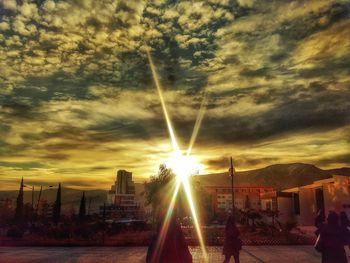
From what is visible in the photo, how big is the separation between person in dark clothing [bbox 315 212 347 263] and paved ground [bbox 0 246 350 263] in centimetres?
691

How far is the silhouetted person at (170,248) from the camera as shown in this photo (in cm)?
595

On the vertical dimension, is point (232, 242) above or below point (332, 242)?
below

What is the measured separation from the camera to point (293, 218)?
44.3 metres

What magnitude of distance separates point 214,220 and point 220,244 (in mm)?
29295

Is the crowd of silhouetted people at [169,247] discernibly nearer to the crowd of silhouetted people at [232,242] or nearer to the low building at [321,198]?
the crowd of silhouetted people at [232,242]

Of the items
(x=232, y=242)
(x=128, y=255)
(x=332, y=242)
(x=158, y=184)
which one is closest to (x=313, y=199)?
(x=158, y=184)

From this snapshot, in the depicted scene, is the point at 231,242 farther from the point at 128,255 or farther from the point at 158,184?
the point at 158,184

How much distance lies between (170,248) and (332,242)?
4.62 metres

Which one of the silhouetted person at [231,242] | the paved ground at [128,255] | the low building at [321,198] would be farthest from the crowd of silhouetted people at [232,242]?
the low building at [321,198]

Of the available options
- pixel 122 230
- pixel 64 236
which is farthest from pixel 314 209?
pixel 64 236

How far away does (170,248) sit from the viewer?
5996mm

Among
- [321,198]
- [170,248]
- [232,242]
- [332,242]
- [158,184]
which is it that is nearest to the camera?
[170,248]

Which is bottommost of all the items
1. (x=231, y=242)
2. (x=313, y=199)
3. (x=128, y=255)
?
(x=128, y=255)

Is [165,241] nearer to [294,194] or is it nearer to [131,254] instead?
[131,254]
